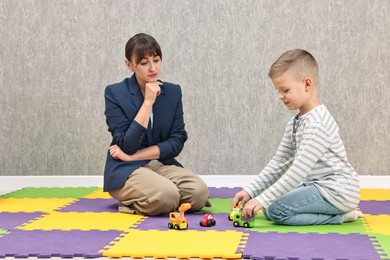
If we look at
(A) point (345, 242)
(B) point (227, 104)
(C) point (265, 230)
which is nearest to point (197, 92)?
(B) point (227, 104)

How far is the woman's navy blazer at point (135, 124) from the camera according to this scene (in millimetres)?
2854

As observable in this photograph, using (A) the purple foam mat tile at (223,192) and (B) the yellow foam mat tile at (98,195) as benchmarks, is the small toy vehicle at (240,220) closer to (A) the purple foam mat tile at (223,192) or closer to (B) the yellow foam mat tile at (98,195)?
(A) the purple foam mat tile at (223,192)

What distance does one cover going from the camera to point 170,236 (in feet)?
7.53

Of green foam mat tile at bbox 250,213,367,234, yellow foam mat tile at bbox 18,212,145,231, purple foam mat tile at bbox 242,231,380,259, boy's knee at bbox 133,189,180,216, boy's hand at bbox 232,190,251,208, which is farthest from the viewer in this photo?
boy's knee at bbox 133,189,180,216

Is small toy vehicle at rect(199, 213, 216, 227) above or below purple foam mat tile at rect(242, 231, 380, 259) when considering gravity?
below

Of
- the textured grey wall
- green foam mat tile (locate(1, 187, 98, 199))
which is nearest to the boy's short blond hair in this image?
the textured grey wall

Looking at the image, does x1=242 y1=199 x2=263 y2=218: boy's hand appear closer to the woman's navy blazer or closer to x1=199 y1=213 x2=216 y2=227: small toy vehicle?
x1=199 y1=213 x2=216 y2=227: small toy vehicle

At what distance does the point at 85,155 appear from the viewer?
12.2ft

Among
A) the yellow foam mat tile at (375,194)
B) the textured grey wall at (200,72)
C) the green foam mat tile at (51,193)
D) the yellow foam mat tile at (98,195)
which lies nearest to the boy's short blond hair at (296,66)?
the yellow foam mat tile at (375,194)

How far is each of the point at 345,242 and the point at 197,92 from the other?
1625 millimetres

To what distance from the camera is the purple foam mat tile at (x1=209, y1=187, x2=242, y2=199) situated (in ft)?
10.8

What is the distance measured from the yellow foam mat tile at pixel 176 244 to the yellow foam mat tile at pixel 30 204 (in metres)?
0.69

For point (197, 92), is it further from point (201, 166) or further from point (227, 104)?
point (201, 166)

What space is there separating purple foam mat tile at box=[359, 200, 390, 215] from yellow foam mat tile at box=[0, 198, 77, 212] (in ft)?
4.20
